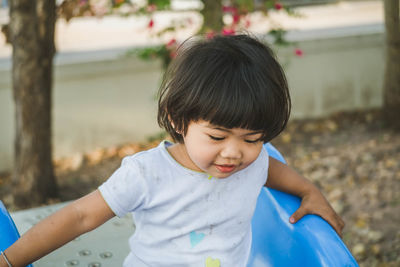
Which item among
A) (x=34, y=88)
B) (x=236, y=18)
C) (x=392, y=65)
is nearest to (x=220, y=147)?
(x=34, y=88)

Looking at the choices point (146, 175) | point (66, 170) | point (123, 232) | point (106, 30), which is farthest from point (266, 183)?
point (106, 30)

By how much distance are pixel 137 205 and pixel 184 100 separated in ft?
0.95

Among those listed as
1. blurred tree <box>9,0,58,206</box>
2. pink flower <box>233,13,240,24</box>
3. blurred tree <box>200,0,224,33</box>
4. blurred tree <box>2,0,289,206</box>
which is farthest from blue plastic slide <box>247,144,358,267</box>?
blurred tree <box>200,0,224,33</box>

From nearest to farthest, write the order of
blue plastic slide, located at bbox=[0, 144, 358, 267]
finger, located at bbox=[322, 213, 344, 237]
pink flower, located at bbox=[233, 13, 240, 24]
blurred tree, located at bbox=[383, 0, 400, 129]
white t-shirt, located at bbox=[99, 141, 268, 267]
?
white t-shirt, located at bbox=[99, 141, 268, 267] < blue plastic slide, located at bbox=[0, 144, 358, 267] < finger, located at bbox=[322, 213, 344, 237] < pink flower, located at bbox=[233, 13, 240, 24] < blurred tree, located at bbox=[383, 0, 400, 129]

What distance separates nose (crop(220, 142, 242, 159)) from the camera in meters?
1.14

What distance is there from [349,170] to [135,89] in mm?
1705

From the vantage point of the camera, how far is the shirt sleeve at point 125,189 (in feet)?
3.85

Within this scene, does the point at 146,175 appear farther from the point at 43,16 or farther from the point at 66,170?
the point at 66,170

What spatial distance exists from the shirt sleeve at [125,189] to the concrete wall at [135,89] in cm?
262

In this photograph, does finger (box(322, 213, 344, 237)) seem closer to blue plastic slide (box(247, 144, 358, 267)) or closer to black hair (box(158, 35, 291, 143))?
blue plastic slide (box(247, 144, 358, 267))

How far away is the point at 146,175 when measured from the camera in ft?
4.01

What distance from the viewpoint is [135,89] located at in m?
3.95

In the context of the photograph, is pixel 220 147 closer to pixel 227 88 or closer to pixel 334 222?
pixel 227 88

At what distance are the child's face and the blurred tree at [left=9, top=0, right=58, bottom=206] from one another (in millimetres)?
1764
